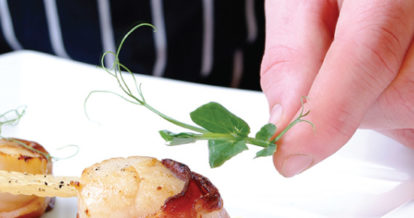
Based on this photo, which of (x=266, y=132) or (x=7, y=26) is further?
(x=7, y=26)

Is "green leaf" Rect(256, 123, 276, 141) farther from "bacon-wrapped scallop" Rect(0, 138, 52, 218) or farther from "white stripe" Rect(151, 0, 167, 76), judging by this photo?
"white stripe" Rect(151, 0, 167, 76)

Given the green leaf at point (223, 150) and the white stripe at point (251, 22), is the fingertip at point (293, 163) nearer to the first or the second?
the green leaf at point (223, 150)

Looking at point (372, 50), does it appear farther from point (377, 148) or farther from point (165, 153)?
point (165, 153)

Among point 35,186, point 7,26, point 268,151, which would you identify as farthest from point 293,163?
point 7,26

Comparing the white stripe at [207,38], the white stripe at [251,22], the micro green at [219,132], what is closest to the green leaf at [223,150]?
the micro green at [219,132]

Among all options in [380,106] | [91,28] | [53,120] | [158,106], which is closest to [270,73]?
[380,106]

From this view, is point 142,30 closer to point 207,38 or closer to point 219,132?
point 207,38
